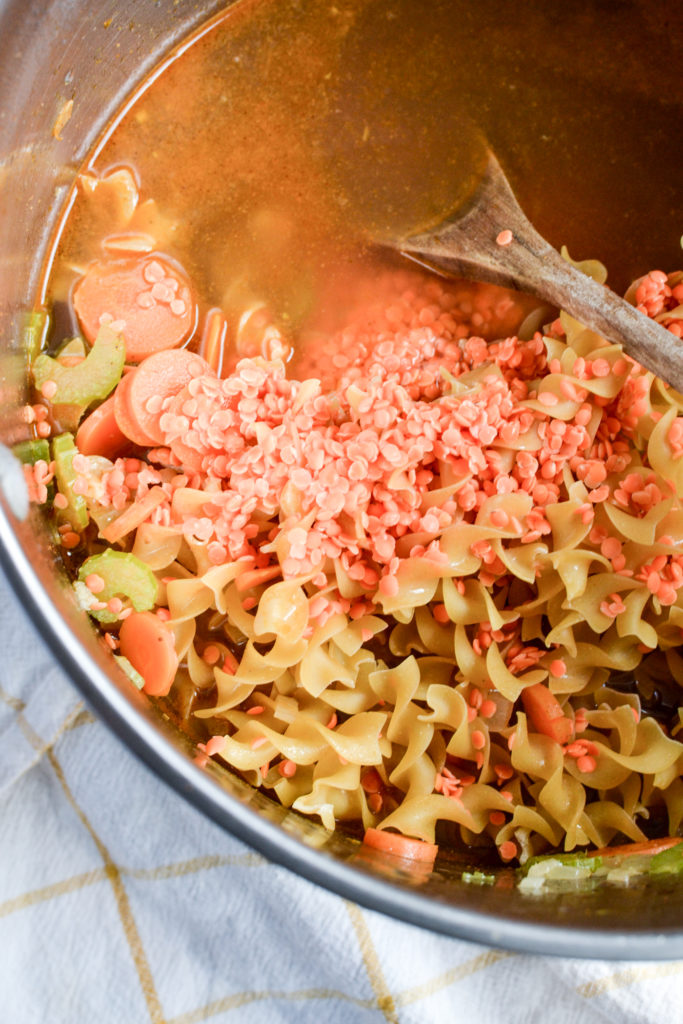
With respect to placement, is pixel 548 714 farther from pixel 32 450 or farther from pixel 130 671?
pixel 32 450

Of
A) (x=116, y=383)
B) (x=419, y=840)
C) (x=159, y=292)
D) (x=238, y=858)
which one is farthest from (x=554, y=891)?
(x=159, y=292)

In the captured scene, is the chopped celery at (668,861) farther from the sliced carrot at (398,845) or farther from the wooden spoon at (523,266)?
the wooden spoon at (523,266)

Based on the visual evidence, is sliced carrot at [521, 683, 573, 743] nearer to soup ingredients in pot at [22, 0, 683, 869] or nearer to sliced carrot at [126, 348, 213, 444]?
soup ingredients in pot at [22, 0, 683, 869]

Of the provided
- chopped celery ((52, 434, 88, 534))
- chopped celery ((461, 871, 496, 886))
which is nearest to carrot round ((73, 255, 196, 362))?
chopped celery ((52, 434, 88, 534))

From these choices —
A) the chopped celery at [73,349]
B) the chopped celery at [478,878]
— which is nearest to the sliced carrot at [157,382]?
the chopped celery at [73,349]

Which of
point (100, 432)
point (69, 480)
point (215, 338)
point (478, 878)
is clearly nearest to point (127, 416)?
point (100, 432)

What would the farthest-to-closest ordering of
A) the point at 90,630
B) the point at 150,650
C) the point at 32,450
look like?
the point at 32,450
the point at 150,650
the point at 90,630

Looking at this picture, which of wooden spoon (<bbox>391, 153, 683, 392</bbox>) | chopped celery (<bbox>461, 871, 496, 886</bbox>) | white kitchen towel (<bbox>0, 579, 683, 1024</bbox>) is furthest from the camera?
wooden spoon (<bbox>391, 153, 683, 392</bbox>)
